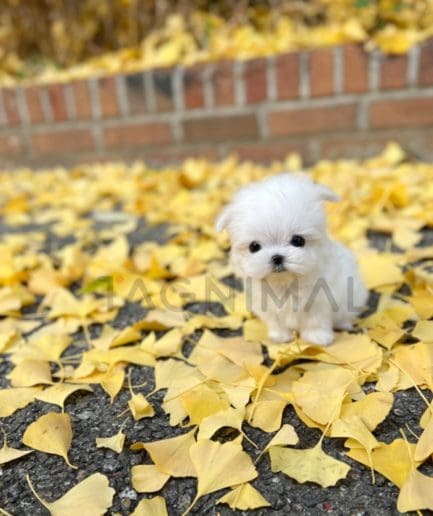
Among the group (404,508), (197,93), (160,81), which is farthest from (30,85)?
(404,508)

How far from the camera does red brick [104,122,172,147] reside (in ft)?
10.7

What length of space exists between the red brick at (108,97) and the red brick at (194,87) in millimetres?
466

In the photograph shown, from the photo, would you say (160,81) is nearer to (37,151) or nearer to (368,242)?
(37,151)

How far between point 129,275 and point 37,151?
219cm

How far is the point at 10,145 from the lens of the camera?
3602mm

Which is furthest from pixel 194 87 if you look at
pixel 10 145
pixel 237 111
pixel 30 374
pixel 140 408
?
pixel 140 408

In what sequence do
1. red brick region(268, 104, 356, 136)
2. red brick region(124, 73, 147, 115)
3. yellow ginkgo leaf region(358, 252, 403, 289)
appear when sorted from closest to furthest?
1. yellow ginkgo leaf region(358, 252, 403, 289)
2. red brick region(268, 104, 356, 136)
3. red brick region(124, 73, 147, 115)

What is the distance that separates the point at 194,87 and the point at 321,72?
0.74 metres

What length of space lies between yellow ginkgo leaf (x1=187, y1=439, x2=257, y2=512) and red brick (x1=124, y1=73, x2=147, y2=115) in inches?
103

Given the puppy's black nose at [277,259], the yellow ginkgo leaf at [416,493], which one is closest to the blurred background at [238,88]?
the puppy's black nose at [277,259]

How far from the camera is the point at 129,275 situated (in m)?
1.75

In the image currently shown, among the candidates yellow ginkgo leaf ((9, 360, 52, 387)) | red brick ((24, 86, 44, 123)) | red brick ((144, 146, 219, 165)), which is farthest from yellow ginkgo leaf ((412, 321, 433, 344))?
red brick ((24, 86, 44, 123))

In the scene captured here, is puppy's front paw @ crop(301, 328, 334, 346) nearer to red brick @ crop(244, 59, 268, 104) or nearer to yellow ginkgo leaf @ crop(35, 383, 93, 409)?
yellow ginkgo leaf @ crop(35, 383, 93, 409)

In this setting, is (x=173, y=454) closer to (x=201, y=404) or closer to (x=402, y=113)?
(x=201, y=404)
